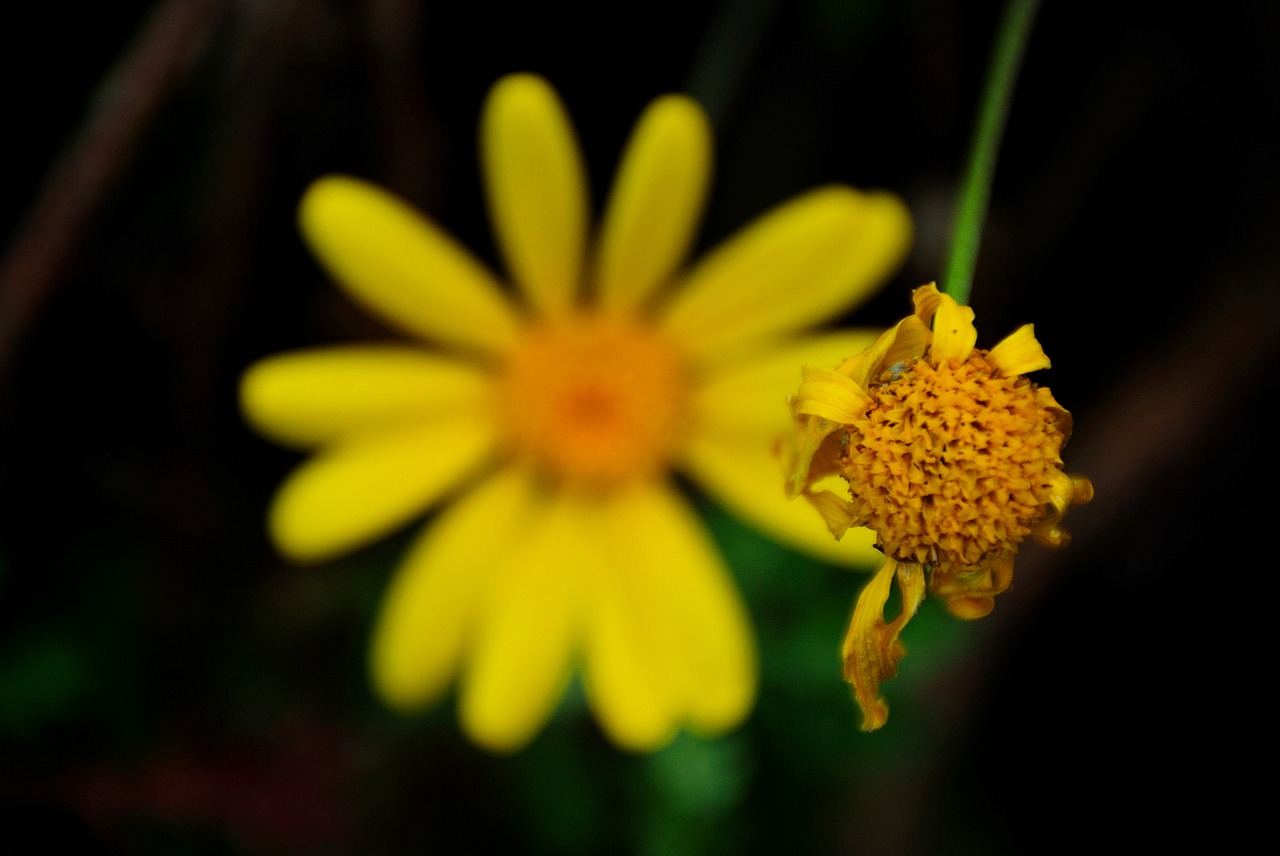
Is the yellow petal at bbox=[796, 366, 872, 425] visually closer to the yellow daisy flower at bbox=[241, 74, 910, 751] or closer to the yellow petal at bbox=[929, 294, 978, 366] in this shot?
the yellow petal at bbox=[929, 294, 978, 366]

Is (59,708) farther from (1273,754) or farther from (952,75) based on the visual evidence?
(1273,754)

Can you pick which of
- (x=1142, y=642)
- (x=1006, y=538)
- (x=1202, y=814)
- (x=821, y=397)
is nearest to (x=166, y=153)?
(x=821, y=397)

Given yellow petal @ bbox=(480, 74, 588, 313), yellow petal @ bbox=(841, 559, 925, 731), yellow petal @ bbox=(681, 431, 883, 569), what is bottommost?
yellow petal @ bbox=(681, 431, 883, 569)

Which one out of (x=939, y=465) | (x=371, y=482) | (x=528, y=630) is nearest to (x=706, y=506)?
(x=528, y=630)

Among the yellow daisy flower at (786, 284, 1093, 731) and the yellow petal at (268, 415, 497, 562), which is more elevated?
the yellow daisy flower at (786, 284, 1093, 731)

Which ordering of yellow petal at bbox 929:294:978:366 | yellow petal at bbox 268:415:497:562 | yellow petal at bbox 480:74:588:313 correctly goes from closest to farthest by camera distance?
yellow petal at bbox 929:294:978:366 → yellow petal at bbox 480:74:588:313 → yellow petal at bbox 268:415:497:562

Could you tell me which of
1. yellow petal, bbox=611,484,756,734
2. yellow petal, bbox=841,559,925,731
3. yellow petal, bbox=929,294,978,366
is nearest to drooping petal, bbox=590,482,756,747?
yellow petal, bbox=611,484,756,734
